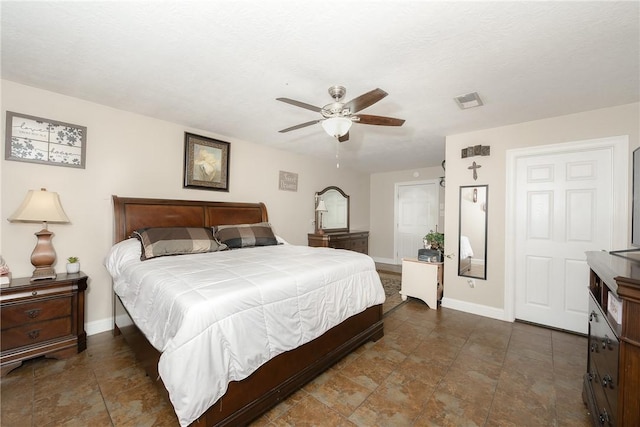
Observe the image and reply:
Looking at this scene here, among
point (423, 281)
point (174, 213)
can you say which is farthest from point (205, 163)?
point (423, 281)

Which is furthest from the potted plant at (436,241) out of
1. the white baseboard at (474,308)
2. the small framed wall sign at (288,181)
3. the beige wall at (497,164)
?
the small framed wall sign at (288,181)

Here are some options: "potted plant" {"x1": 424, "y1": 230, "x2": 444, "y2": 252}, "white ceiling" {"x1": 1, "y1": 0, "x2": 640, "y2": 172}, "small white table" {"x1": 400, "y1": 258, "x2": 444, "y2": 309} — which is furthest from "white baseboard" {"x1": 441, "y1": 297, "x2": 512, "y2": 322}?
"white ceiling" {"x1": 1, "y1": 0, "x2": 640, "y2": 172}

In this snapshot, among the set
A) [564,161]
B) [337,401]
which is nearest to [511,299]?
[564,161]

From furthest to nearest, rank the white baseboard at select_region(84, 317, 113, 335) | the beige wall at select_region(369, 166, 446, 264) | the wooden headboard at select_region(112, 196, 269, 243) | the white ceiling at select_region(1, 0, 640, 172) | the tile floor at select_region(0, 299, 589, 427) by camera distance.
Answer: the beige wall at select_region(369, 166, 446, 264)
the wooden headboard at select_region(112, 196, 269, 243)
the white baseboard at select_region(84, 317, 113, 335)
the tile floor at select_region(0, 299, 589, 427)
the white ceiling at select_region(1, 0, 640, 172)

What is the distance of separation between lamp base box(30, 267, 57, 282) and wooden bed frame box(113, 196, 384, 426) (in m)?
0.56

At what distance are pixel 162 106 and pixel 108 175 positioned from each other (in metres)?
0.96

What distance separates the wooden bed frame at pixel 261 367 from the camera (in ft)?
4.80

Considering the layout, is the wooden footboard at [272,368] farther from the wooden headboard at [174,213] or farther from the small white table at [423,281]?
the small white table at [423,281]

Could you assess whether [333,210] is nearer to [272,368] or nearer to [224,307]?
[272,368]

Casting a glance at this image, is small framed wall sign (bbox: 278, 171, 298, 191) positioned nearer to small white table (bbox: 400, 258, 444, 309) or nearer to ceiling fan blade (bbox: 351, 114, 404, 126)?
small white table (bbox: 400, 258, 444, 309)

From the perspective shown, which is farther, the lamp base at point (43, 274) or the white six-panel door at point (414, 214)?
the white six-panel door at point (414, 214)

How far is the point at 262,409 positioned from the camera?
157 centimetres

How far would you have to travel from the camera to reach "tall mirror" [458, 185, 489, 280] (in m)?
3.31

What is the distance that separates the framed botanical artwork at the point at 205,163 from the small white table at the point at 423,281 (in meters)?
3.00
